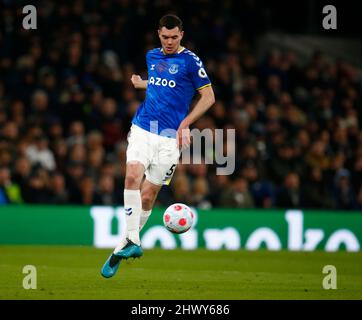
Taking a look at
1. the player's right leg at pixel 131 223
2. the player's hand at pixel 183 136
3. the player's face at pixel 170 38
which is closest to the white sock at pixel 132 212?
the player's right leg at pixel 131 223

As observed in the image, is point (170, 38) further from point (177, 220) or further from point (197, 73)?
point (177, 220)

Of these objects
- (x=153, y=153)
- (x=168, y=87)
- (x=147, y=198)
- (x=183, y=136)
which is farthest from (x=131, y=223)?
(x=168, y=87)

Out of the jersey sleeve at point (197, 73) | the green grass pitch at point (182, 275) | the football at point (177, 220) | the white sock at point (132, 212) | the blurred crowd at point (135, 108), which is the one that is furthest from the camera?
the blurred crowd at point (135, 108)

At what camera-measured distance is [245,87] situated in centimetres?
1967

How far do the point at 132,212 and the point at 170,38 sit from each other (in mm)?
1821

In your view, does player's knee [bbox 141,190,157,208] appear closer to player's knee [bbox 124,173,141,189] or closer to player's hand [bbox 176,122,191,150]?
player's knee [bbox 124,173,141,189]

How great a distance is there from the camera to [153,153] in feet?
31.5

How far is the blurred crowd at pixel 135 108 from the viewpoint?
16344 mm

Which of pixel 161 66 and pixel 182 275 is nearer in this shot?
pixel 161 66

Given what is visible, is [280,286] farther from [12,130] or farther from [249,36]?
[249,36]

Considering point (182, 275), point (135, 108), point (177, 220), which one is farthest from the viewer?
point (135, 108)

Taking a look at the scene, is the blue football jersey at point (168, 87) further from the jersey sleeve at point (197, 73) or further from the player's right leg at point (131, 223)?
the player's right leg at point (131, 223)

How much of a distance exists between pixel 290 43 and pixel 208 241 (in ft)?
27.5

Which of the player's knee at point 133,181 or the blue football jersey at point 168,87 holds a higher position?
the blue football jersey at point 168,87
